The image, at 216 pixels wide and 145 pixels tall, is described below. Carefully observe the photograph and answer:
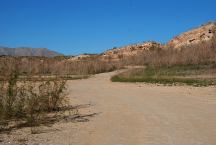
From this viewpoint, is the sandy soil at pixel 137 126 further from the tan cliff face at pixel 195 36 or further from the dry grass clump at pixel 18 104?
the tan cliff face at pixel 195 36

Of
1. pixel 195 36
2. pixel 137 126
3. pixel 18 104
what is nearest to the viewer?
pixel 137 126

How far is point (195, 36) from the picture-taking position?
80.6 m

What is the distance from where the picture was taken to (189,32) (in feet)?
289

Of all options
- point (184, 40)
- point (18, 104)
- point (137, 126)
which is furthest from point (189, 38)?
point (137, 126)

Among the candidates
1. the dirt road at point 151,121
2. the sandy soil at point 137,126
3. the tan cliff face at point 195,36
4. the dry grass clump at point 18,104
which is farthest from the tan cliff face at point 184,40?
the dry grass clump at point 18,104

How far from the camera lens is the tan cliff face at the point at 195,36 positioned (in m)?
75.6

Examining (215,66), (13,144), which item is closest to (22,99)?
(13,144)

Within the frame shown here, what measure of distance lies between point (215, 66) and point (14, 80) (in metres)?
31.6

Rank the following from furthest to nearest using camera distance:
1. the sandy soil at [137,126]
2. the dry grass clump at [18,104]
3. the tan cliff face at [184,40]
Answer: the tan cliff face at [184,40]
the dry grass clump at [18,104]
the sandy soil at [137,126]

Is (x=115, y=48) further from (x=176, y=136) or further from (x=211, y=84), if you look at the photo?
(x=176, y=136)

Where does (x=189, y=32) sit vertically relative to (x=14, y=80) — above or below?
above

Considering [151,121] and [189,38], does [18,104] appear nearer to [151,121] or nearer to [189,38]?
[151,121]

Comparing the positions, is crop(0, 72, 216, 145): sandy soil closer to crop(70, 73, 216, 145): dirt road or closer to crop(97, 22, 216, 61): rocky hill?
crop(70, 73, 216, 145): dirt road

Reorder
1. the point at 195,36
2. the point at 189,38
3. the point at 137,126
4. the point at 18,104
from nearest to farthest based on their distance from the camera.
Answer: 1. the point at 137,126
2. the point at 18,104
3. the point at 195,36
4. the point at 189,38
